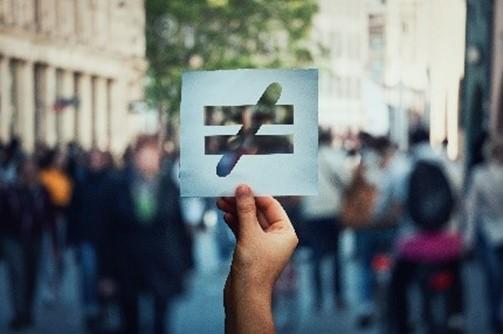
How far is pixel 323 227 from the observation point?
10.0 m

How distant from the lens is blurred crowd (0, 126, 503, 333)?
317 inches

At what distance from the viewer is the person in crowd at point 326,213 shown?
384 inches

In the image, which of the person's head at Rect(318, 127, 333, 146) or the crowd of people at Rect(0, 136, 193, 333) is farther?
the person's head at Rect(318, 127, 333, 146)

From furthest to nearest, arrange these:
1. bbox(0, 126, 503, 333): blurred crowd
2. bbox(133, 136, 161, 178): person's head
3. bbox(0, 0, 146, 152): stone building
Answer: bbox(0, 0, 146, 152): stone building
bbox(0, 126, 503, 333): blurred crowd
bbox(133, 136, 161, 178): person's head

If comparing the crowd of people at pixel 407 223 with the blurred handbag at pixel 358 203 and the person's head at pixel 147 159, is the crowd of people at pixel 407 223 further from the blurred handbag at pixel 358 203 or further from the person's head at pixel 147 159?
the person's head at pixel 147 159

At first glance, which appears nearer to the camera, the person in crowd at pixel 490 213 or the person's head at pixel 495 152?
the person in crowd at pixel 490 213

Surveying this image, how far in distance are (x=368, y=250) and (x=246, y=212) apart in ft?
25.8

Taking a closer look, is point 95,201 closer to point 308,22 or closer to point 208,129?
point 308,22

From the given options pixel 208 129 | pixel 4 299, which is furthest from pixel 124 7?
pixel 208 129

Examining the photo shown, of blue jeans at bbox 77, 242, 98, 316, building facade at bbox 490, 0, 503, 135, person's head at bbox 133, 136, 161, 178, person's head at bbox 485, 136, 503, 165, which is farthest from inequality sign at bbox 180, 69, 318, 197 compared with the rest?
building facade at bbox 490, 0, 503, 135

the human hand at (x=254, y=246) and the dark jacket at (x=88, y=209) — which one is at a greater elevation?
the human hand at (x=254, y=246)

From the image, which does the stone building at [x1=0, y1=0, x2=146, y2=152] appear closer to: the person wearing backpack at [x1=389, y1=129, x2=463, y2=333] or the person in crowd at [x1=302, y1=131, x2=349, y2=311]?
the person in crowd at [x1=302, y1=131, x2=349, y2=311]

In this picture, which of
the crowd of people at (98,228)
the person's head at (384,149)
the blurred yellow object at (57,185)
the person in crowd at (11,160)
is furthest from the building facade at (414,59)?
the person in crowd at (11,160)

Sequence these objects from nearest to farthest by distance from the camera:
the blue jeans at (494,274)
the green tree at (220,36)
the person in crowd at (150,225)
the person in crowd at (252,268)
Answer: the person in crowd at (252,268)
the person in crowd at (150,225)
the blue jeans at (494,274)
the green tree at (220,36)
